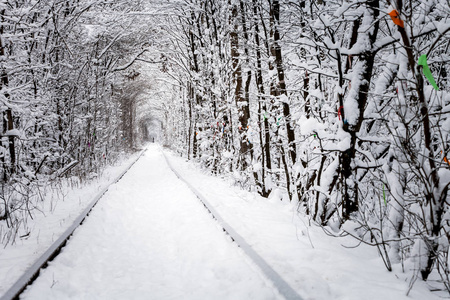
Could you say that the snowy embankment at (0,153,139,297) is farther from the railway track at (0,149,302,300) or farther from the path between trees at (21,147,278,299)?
the path between trees at (21,147,278,299)

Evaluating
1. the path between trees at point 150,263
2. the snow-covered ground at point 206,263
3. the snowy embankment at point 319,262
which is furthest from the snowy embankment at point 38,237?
the snowy embankment at point 319,262

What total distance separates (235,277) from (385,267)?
5.80ft

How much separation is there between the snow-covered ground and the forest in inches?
15.0

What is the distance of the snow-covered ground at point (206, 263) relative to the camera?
2.82m

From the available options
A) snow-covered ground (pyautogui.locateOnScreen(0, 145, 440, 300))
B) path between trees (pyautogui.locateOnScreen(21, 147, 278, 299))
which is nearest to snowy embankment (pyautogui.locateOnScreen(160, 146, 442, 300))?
snow-covered ground (pyautogui.locateOnScreen(0, 145, 440, 300))

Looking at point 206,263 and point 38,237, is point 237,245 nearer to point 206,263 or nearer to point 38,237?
point 206,263

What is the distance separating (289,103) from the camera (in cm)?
621

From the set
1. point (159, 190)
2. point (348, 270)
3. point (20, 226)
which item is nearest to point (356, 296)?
point (348, 270)

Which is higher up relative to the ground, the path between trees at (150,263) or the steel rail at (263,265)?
the steel rail at (263,265)

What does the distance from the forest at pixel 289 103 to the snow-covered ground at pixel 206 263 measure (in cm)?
38

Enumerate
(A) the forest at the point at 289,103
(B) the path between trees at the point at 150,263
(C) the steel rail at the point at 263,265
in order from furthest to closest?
(B) the path between trees at the point at 150,263, (A) the forest at the point at 289,103, (C) the steel rail at the point at 263,265

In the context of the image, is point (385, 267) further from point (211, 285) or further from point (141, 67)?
point (141, 67)

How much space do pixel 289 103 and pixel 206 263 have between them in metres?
4.03

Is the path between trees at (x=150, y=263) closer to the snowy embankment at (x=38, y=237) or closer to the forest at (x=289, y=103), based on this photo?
the snowy embankment at (x=38, y=237)
